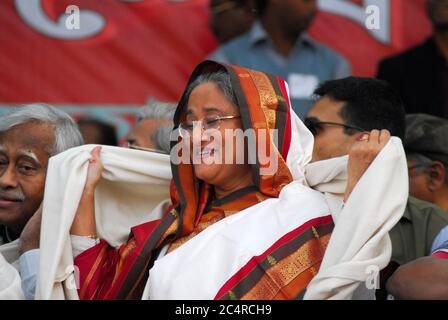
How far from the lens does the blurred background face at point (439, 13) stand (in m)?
6.09

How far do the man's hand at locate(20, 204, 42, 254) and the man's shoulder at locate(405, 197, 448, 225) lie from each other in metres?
1.56

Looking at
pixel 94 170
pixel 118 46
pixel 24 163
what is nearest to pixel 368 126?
pixel 94 170

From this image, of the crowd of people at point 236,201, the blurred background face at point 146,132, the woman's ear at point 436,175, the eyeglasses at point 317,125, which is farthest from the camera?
the blurred background face at point 146,132

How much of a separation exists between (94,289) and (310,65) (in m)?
2.75

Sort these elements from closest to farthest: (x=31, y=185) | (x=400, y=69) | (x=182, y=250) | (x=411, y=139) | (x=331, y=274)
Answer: (x=331, y=274) → (x=182, y=250) → (x=31, y=185) → (x=411, y=139) → (x=400, y=69)

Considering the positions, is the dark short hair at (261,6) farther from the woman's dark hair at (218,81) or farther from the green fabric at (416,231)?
the green fabric at (416,231)

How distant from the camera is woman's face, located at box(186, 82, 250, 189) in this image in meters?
4.04

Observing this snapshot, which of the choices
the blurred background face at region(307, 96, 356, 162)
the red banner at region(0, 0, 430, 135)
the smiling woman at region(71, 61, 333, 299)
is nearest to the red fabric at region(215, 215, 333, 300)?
the smiling woman at region(71, 61, 333, 299)

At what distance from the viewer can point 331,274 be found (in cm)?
342

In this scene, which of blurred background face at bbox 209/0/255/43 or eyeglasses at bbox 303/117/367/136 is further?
blurred background face at bbox 209/0/255/43

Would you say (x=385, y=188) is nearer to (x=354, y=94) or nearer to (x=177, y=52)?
(x=354, y=94)

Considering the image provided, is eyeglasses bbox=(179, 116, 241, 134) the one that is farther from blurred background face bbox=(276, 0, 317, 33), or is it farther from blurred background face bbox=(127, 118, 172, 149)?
blurred background face bbox=(276, 0, 317, 33)

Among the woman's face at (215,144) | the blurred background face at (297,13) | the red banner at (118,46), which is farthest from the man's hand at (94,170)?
the blurred background face at (297,13)

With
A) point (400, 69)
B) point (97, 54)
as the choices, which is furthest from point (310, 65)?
point (97, 54)
